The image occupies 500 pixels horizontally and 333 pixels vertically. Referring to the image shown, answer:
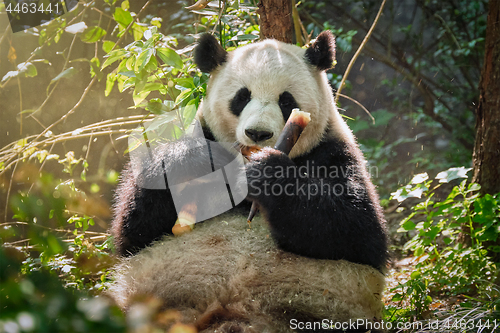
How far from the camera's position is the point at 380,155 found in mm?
8484

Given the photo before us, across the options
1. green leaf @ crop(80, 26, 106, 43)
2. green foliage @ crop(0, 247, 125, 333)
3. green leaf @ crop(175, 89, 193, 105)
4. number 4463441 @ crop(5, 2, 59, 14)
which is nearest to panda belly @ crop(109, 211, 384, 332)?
green leaf @ crop(175, 89, 193, 105)

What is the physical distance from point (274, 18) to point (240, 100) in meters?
1.42

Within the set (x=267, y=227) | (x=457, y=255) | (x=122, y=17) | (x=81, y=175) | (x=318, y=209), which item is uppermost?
(x=122, y=17)

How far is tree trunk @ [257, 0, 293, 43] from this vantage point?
4223 mm

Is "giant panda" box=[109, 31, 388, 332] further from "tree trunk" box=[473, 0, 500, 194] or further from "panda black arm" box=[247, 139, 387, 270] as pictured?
"tree trunk" box=[473, 0, 500, 194]

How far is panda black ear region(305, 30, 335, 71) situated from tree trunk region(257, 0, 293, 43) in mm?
835

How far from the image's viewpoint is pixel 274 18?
13.9 feet

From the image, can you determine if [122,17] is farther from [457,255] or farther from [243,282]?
[457,255]

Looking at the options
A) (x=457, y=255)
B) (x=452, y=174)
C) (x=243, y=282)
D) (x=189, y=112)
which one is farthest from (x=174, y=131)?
(x=457, y=255)

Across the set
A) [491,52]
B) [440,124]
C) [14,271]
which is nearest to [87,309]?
[14,271]

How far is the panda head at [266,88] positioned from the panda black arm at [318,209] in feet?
1.07

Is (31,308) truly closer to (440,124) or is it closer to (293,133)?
(293,133)

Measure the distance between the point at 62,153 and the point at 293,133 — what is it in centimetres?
476

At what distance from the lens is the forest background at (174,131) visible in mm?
1544
